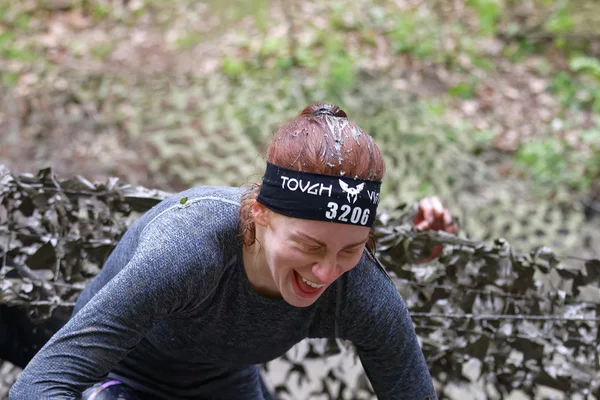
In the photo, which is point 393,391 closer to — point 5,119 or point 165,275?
point 165,275

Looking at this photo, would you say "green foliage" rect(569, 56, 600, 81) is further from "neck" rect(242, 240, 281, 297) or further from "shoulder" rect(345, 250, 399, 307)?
"neck" rect(242, 240, 281, 297)

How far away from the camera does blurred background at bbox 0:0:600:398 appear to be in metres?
4.80

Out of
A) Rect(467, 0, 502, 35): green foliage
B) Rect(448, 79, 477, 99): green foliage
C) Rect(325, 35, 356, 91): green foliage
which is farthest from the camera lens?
Rect(467, 0, 502, 35): green foliage

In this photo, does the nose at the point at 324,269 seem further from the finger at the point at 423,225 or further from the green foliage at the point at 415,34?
the green foliage at the point at 415,34

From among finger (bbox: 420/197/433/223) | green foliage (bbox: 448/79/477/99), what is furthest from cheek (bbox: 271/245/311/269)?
green foliage (bbox: 448/79/477/99)

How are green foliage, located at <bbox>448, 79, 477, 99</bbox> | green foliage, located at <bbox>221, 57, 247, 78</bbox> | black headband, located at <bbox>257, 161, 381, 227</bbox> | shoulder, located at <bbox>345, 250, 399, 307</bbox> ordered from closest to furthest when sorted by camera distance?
black headband, located at <bbox>257, 161, 381, 227</bbox> → shoulder, located at <bbox>345, 250, 399, 307</bbox> → green foliage, located at <bbox>221, 57, 247, 78</bbox> → green foliage, located at <bbox>448, 79, 477, 99</bbox>

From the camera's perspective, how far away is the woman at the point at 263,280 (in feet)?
4.81

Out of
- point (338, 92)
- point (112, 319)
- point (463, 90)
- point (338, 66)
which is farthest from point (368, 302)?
point (463, 90)

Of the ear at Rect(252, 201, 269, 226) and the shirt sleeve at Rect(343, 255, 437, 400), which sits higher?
the ear at Rect(252, 201, 269, 226)

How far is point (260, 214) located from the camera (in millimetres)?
1538

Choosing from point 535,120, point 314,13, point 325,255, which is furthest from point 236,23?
point 325,255

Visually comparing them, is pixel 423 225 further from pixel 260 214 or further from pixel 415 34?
pixel 415 34

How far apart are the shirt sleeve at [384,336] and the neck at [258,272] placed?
0.17 metres

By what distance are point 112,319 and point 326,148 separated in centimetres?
Answer: 52
